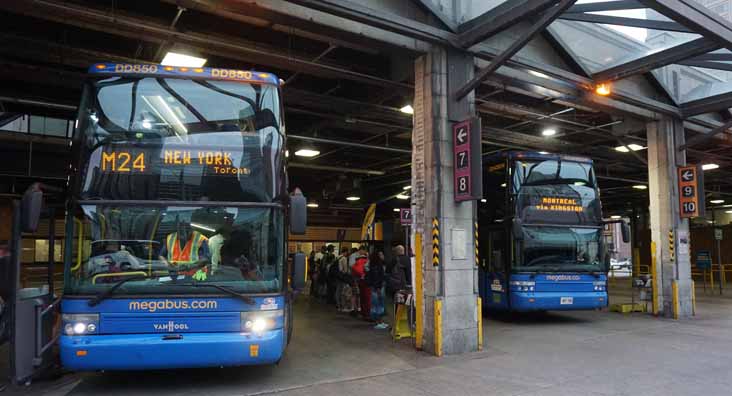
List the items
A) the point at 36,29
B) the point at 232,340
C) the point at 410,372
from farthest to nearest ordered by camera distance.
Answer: the point at 36,29 → the point at 410,372 → the point at 232,340

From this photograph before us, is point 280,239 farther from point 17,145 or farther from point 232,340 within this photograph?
point 17,145

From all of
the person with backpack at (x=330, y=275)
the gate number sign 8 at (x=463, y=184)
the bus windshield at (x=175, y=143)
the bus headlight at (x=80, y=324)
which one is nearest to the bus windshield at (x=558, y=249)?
the gate number sign 8 at (x=463, y=184)

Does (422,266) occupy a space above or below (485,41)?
below

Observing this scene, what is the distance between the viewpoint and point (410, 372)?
320 inches

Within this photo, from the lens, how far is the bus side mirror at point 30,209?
6.21 metres

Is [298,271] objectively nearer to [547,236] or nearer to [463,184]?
[463,184]

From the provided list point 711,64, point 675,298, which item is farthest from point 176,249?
point 675,298

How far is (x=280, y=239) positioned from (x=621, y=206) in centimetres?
3847

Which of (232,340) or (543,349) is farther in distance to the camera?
(543,349)

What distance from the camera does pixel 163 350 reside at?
20.8ft

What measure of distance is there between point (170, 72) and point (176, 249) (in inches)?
91.4

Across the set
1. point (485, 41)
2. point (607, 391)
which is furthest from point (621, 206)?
point (607, 391)

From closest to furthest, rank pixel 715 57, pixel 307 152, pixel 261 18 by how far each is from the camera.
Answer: pixel 261 18 → pixel 715 57 → pixel 307 152

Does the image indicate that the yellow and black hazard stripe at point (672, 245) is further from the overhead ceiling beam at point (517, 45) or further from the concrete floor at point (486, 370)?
the overhead ceiling beam at point (517, 45)
